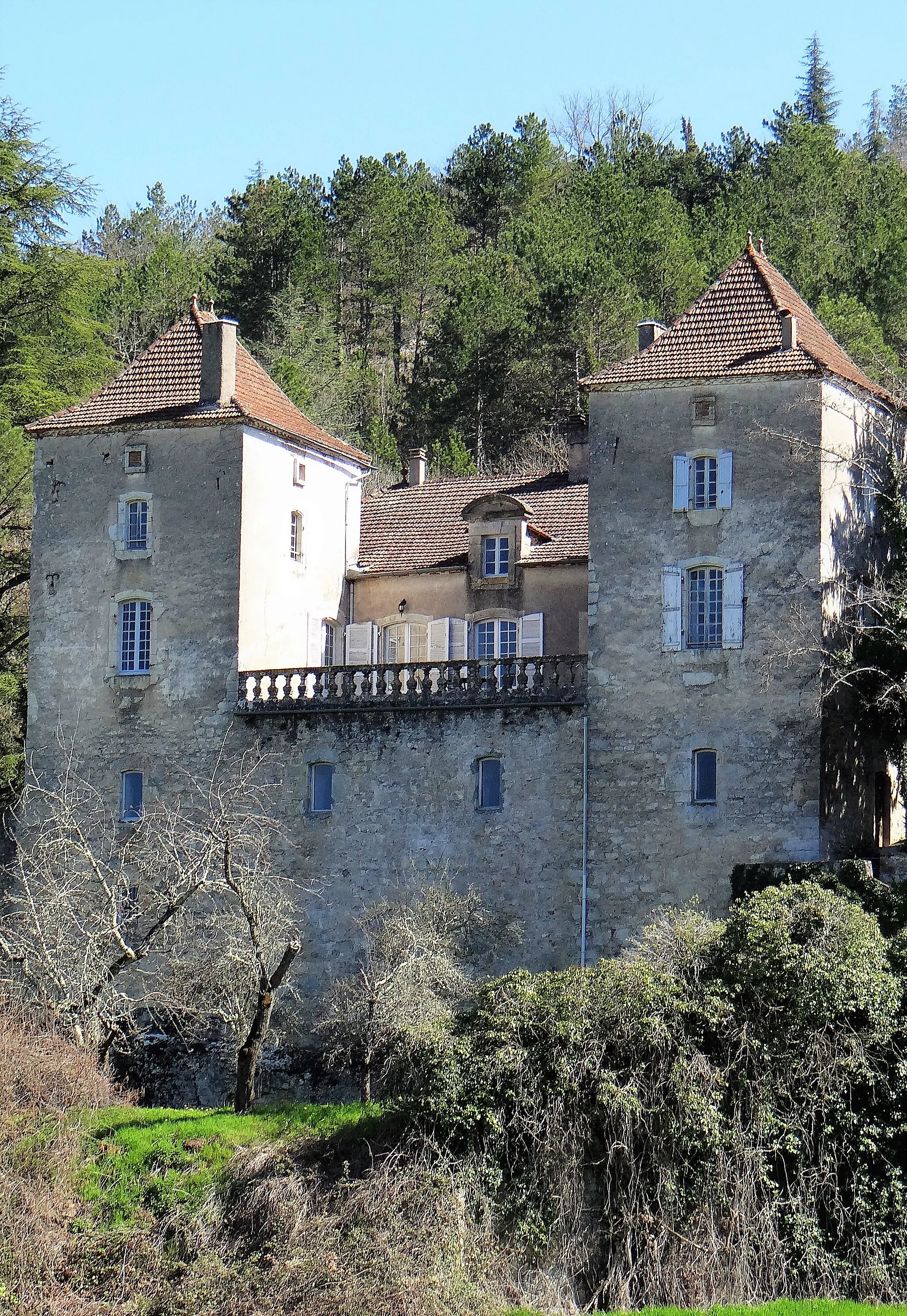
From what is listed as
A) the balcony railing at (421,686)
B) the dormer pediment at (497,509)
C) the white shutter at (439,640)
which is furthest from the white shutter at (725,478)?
the white shutter at (439,640)

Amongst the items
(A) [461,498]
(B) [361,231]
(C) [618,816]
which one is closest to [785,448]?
(C) [618,816]

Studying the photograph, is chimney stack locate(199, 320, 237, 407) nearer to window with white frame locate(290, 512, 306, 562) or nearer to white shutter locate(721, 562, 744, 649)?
window with white frame locate(290, 512, 306, 562)

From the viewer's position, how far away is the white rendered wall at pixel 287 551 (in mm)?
38438

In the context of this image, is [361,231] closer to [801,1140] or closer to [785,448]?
[785,448]

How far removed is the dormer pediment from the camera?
39906mm

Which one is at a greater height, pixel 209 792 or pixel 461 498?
pixel 461 498

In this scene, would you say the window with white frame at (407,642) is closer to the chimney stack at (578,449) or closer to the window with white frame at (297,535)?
the window with white frame at (297,535)

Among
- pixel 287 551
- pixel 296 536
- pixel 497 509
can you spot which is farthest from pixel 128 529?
pixel 497 509

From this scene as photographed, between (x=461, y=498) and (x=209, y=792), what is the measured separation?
32.8ft

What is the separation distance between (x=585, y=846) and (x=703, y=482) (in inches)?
272

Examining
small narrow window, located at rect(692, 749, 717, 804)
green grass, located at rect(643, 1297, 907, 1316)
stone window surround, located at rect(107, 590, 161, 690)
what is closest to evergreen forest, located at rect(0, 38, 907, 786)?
stone window surround, located at rect(107, 590, 161, 690)

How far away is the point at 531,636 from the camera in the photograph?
39.1 m

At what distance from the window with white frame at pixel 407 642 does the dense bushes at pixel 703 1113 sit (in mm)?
13076

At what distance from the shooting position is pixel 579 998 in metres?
27.9
